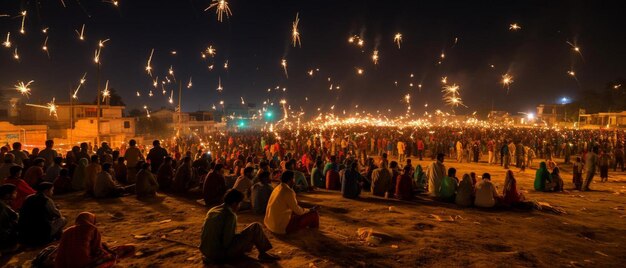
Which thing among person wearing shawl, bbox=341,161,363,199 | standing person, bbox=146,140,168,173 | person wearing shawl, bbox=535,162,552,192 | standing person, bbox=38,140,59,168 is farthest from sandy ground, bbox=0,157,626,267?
standing person, bbox=38,140,59,168

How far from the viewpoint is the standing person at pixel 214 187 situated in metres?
8.01

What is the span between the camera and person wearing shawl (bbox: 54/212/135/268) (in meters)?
4.13

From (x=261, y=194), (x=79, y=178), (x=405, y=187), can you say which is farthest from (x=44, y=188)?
(x=405, y=187)

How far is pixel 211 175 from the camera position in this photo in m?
8.00

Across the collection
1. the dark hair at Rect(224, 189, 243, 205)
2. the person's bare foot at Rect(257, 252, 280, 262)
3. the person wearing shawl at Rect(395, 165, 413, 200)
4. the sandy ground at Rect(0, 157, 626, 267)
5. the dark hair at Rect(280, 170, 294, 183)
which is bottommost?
the sandy ground at Rect(0, 157, 626, 267)

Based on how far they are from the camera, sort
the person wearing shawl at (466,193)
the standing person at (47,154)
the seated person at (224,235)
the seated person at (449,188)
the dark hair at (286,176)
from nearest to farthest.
Result: the seated person at (224,235) → the dark hair at (286,176) → the person wearing shawl at (466,193) → the seated person at (449,188) → the standing person at (47,154)

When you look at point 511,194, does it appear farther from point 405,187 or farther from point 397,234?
point 397,234

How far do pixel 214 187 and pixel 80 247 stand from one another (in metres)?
3.87

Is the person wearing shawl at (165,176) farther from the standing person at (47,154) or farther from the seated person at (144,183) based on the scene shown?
the standing person at (47,154)

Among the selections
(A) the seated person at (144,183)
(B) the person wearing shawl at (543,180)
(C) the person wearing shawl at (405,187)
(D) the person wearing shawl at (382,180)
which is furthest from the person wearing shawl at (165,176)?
(B) the person wearing shawl at (543,180)

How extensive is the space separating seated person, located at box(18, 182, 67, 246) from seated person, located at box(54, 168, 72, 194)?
4400 mm

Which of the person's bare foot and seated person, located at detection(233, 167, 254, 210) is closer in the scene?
the person's bare foot

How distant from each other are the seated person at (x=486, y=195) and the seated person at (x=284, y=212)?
4624 mm

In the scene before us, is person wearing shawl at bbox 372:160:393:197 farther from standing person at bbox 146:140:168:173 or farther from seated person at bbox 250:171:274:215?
standing person at bbox 146:140:168:173
